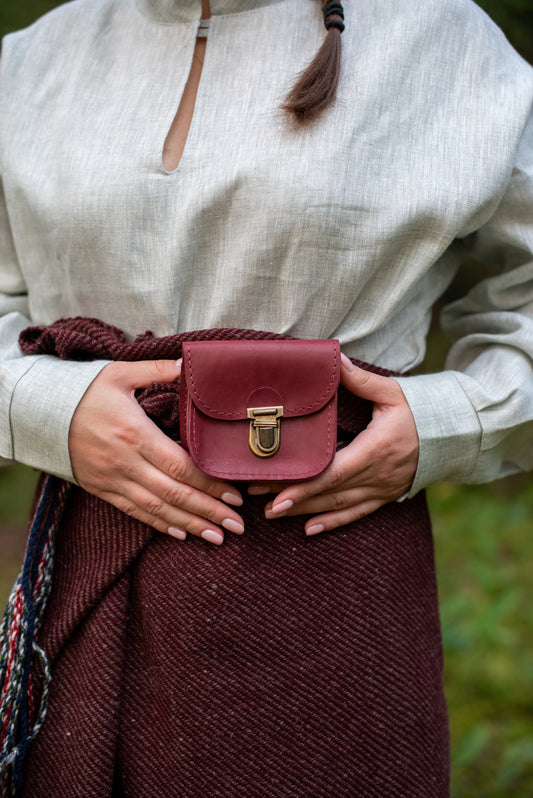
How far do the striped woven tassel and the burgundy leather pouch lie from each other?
37 cm

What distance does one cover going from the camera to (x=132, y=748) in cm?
116

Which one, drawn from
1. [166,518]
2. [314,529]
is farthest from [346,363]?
[166,518]

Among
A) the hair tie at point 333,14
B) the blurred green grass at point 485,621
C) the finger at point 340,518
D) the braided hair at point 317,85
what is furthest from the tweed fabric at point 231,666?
the blurred green grass at point 485,621

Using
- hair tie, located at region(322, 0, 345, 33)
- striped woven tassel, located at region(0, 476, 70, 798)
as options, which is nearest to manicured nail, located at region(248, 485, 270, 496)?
striped woven tassel, located at region(0, 476, 70, 798)

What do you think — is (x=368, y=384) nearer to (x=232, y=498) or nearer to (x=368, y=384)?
(x=368, y=384)

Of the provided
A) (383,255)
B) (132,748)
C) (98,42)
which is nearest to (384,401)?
(383,255)

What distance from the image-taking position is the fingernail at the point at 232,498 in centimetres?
113

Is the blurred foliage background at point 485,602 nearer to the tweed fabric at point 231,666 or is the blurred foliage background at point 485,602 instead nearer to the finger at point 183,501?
the tweed fabric at point 231,666

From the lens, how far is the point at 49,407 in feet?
3.88

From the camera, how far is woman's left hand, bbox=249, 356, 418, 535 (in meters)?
1.13

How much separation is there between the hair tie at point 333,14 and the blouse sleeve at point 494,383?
1.24 feet

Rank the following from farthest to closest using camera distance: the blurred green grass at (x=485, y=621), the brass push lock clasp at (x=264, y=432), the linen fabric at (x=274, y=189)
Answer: the blurred green grass at (x=485, y=621) < the linen fabric at (x=274, y=189) < the brass push lock clasp at (x=264, y=432)

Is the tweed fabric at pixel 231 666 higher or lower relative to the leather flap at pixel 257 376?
lower

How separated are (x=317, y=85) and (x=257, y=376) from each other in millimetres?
480
